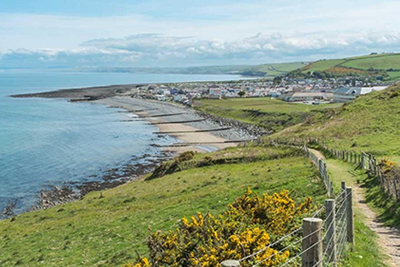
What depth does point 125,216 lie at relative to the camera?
27.0 m

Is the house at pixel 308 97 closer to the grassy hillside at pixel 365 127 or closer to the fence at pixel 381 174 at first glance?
the grassy hillside at pixel 365 127

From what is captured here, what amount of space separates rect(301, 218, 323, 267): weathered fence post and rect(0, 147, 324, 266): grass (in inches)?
458

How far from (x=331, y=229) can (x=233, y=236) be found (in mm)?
2196

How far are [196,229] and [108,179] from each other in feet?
149

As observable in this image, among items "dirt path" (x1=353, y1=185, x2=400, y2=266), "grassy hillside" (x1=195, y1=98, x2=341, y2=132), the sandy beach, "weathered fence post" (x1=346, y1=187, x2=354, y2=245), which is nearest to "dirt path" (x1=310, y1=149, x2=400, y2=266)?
"dirt path" (x1=353, y1=185, x2=400, y2=266)

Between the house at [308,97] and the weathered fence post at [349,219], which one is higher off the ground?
the weathered fence post at [349,219]

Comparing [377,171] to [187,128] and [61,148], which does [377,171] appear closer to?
[61,148]

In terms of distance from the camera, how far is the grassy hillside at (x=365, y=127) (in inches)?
1547

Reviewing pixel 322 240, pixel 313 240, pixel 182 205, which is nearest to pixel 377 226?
pixel 322 240

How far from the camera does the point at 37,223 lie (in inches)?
1277

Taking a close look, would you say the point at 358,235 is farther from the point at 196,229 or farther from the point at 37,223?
the point at 37,223

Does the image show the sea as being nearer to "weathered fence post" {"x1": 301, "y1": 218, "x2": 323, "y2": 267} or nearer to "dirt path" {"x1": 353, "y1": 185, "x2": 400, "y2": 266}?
"dirt path" {"x1": 353, "y1": 185, "x2": 400, "y2": 266}

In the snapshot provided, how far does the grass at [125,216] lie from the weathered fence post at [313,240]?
1164 cm

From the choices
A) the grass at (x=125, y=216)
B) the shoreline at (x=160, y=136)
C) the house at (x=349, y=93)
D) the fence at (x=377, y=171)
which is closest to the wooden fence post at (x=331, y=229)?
the grass at (x=125, y=216)
